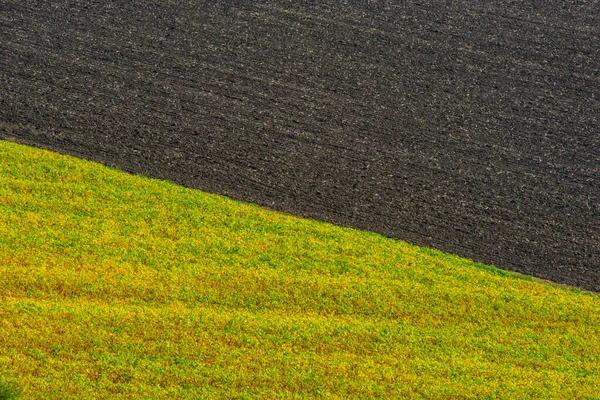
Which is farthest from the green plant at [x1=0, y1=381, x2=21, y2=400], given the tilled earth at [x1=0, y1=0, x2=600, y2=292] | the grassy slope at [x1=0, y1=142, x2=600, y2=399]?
the tilled earth at [x1=0, y1=0, x2=600, y2=292]

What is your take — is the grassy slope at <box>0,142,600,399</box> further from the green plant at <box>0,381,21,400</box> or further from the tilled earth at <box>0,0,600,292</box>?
the tilled earth at <box>0,0,600,292</box>

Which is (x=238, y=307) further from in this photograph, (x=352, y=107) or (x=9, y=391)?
(x=352, y=107)

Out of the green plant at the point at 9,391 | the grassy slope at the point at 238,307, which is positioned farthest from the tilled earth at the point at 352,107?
the green plant at the point at 9,391

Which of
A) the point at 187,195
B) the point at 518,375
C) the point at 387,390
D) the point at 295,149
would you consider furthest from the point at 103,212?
the point at 518,375

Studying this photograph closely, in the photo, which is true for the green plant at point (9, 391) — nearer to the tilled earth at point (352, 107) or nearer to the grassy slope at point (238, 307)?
the grassy slope at point (238, 307)

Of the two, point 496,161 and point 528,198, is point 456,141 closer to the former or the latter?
point 496,161

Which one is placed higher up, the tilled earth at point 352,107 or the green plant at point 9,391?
the tilled earth at point 352,107

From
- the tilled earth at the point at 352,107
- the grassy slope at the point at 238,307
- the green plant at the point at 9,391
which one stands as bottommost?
the green plant at the point at 9,391
